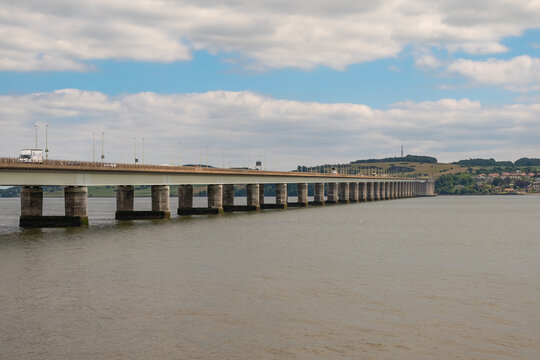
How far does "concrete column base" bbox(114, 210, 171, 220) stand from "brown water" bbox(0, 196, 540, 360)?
39.1 m

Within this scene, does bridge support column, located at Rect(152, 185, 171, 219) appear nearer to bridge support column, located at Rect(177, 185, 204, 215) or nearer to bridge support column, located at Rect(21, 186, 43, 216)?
bridge support column, located at Rect(177, 185, 204, 215)

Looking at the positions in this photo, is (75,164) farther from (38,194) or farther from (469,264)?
(469,264)

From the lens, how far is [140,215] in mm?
99562

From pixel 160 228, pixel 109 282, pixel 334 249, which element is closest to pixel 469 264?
pixel 334 249

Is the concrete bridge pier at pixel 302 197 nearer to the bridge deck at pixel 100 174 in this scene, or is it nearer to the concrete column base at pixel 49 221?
the bridge deck at pixel 100 174

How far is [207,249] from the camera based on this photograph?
55062mm

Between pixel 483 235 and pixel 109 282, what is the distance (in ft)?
161

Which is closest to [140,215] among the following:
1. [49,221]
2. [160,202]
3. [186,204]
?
[160,202]

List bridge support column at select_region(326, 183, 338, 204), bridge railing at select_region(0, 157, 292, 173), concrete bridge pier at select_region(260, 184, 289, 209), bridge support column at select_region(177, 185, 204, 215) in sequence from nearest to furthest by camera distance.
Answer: bridge railing at select_region(0, 157, 292, 173), bridge support column at select_region(177, 185, 204, 215), concrete bridge pier at select_region(260, 184, 289, 209), bridge support column at select_region(326, 183, 338, 204)

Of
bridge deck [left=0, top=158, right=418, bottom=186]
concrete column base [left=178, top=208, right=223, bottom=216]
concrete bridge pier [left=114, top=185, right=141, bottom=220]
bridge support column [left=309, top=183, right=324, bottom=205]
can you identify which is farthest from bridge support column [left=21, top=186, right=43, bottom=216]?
bridge support column [left=309, top=183, right=324, bottom=205]

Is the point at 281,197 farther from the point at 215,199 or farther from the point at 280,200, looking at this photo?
the point at 215,199

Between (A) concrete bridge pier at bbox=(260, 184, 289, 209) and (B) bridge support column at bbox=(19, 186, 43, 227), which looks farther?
(A) concrete bridge pier at bbox=(260, 184, 289, 209)

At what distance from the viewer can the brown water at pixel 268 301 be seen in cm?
2319

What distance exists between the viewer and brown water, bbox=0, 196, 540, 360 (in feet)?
76.1
